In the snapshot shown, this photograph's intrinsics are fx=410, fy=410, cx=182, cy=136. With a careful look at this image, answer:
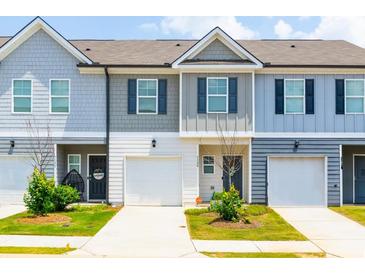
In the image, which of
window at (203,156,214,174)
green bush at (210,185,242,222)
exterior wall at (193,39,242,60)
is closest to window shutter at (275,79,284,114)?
exterior wall at (193,39,242,60)

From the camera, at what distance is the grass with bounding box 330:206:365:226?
14161 millimetres

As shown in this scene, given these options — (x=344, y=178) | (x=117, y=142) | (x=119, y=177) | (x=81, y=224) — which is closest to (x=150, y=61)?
(x=117, y=142)

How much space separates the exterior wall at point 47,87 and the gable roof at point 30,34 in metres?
0.18

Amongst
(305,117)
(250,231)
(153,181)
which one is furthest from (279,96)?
(250,231)

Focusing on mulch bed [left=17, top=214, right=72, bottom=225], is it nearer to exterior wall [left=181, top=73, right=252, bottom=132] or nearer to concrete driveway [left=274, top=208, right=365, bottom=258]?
exterior wall [left=181, top=73, right=252, bottom=132]

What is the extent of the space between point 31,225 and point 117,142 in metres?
5.43

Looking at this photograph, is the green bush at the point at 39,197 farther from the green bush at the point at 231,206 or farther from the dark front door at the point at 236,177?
the dark front door at the point at 236,177

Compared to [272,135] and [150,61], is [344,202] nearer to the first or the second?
[272,135]

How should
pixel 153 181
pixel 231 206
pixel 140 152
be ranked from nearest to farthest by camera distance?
pixel 231 206
pixel 140 152
pixel 153 181

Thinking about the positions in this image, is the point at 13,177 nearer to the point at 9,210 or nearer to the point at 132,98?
the point at 9,210

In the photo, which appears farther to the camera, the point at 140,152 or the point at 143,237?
the point at 140,152

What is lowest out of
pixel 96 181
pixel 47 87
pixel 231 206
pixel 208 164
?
pixel 231 206

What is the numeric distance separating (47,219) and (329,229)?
8876 mm

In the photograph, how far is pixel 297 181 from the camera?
16984 millimetres
